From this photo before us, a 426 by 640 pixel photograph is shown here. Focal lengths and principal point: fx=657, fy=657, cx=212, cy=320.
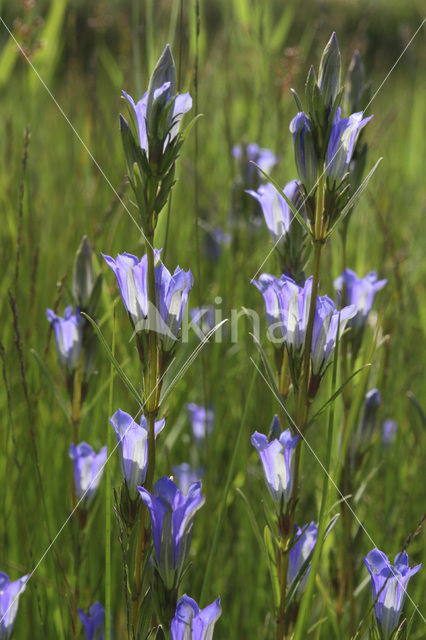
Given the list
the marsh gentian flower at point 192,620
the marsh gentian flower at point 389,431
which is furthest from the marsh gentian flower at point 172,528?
the marsh gentian flower at point 389,431

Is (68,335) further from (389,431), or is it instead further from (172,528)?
(389,431)

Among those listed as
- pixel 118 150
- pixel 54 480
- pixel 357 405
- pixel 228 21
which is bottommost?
pixel 54 480

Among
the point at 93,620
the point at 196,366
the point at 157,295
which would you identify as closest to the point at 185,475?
the point at 196,366

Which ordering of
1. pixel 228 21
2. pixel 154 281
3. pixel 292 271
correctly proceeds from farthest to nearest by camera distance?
pixel 228 21, pixel 292 271, pixel 154 281

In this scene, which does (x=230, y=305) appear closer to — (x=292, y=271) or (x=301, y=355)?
(x=292, y=271)

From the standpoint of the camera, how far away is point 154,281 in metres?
0.48

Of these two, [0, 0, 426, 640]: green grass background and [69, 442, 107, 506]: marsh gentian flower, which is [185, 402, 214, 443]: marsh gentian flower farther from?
[69, 442, 107, 506]: marsh gentian flower

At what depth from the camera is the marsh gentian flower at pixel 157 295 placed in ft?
1.64

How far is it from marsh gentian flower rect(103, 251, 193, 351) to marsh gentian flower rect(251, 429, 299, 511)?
0.42 feet

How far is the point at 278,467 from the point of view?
1.86 ft

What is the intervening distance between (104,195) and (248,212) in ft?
1.43

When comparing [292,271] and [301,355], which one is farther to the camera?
[292,271]

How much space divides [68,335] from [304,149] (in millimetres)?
403

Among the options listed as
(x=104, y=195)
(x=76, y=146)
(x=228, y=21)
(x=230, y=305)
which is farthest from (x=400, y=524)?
(x=76, y=146)
